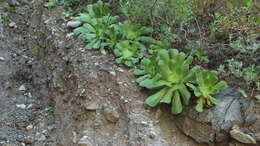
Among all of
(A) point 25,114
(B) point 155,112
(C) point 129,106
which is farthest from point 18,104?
(B) point 155,112

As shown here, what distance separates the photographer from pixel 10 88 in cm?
351

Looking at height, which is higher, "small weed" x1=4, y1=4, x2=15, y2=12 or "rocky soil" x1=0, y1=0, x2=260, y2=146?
"small weed" x1=4, y1=4, x2=15, y2=12

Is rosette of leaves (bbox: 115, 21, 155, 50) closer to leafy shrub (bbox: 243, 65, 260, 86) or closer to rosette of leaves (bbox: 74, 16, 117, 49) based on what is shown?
rosette of leaves (bbox: 74, 16, 117, 49)

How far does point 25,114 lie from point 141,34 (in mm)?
1384

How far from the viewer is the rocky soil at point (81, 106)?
7.65 feet

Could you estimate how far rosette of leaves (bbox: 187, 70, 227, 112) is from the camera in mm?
2320

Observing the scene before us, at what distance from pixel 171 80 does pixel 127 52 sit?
61 centimetres

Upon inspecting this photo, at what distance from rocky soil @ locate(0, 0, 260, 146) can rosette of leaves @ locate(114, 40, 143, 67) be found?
0.08 meters

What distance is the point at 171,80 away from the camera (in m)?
2.46

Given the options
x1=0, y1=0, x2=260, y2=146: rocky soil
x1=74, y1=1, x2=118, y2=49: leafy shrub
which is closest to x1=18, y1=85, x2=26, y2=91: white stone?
x1=0, y1=0, x2=260, y2=146: rocky soil

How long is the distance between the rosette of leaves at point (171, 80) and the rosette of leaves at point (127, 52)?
1.01 ft

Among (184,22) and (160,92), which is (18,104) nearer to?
(160,92)

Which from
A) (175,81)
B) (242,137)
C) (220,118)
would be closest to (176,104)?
(175,81)

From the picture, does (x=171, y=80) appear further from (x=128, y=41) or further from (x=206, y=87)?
(x=128, y=41)
